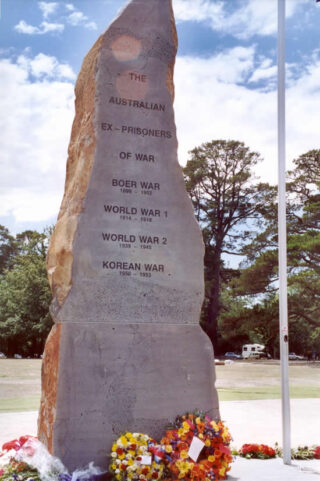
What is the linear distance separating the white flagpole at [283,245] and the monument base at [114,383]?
95 cm

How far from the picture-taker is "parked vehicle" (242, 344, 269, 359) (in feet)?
138

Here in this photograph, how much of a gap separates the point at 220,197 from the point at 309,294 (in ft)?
36.8

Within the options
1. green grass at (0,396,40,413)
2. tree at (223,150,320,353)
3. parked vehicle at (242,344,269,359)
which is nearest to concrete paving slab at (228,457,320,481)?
green grass at (0,396,40,413)

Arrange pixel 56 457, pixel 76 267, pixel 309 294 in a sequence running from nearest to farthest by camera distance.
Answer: pixel 56 457 < pixel 76 267 < pixel 309 294

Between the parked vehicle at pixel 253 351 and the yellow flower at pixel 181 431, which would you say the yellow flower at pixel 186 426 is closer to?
the yellow flower at pixel 181 431

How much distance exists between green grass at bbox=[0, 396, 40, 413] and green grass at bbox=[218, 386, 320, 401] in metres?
4.46

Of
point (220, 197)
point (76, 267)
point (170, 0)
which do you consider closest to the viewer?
point (76, 267)

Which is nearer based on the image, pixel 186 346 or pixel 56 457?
pixel 56 457

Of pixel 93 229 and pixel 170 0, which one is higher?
pixel 170 0

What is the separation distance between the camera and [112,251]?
5.49m

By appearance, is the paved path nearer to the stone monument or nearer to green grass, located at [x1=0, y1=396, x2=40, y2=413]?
the stone monument

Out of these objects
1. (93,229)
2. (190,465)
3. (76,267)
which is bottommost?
(190,465)

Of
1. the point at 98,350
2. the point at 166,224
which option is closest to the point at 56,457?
the point at 98,350

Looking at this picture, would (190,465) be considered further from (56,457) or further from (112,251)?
(112,251)
